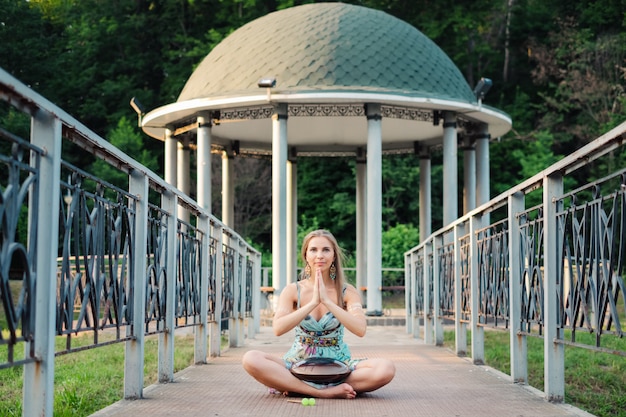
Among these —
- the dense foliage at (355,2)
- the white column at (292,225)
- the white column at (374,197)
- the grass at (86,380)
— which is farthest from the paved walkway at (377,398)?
the dense foliage at (355,2)

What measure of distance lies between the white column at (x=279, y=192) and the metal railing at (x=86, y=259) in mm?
9076

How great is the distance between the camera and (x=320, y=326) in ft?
18.8

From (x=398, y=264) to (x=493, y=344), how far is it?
17.5m

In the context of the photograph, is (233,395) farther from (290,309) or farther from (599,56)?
(599,56)

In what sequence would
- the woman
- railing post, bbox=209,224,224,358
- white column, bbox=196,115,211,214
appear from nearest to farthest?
the woman → railing post, bbox=209,224,224,358 → white column, bbox=196,115,211,214

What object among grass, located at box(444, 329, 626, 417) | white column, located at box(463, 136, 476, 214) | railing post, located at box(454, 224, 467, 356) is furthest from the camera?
white column, located at box(463, 136, 476, 214)

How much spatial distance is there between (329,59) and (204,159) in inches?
131

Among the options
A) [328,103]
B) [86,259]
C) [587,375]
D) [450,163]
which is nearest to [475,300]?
[587,375]

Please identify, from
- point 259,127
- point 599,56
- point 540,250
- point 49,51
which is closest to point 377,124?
point 259,127

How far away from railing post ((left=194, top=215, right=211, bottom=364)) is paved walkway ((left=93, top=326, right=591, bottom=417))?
164 millimetres

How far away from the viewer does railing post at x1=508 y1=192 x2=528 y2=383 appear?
643 centimetres

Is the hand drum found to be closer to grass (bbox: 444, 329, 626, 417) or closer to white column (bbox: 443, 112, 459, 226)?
grass (bbox: 444, 329, 626, 417)

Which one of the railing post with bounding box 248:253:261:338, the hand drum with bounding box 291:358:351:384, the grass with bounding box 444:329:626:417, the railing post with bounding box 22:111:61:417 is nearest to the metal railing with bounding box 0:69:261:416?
the railing post with bounding box 22:111:61:417

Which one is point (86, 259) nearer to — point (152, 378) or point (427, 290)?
point (152, 378)
